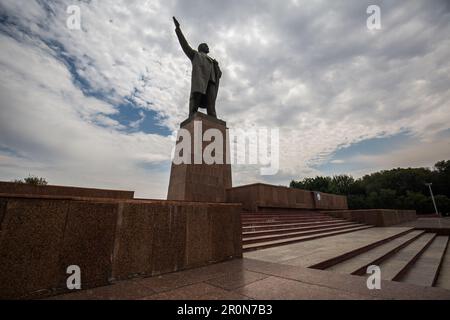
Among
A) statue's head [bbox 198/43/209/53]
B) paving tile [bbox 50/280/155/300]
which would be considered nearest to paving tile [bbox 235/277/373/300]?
paving tile [bbox 50/280/155/300]

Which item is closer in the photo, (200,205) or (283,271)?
(283,271)

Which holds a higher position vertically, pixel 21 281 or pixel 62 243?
pixel 62 243

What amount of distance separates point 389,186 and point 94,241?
64.0 meters

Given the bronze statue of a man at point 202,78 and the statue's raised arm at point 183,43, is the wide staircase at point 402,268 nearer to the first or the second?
the bronze statue of a man at point 202,78

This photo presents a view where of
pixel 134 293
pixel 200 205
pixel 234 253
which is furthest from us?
pixel 234 253

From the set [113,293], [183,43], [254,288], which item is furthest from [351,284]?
[183,43]

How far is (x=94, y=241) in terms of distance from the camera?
8.38 feet

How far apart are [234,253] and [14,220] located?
130 inches

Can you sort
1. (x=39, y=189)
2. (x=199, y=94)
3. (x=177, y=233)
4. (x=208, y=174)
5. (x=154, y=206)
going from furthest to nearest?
1. (x=199, y=94)
2. (x=208, y=174)
3. (x=39, y=189)
4. (x=177, y=233)
5. (x=154, y=206)

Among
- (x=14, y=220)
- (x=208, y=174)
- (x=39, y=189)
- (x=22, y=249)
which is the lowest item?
(x=22, y=249)

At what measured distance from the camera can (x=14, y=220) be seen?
2.08 metres

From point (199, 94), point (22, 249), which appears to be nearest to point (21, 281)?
point (22, 249)

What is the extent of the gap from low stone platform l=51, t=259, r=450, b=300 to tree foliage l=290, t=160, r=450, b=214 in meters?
48.8
